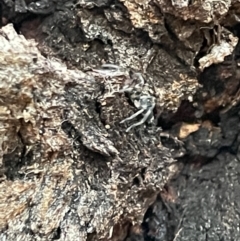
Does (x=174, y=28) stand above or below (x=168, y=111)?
above

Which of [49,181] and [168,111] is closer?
[49,181]

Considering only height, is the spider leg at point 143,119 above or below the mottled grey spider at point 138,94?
below

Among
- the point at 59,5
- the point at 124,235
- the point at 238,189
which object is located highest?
the point at 59,5

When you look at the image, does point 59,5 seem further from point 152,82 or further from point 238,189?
point 238,189

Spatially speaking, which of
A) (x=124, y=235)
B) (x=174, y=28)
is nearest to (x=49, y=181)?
(x=124, y=235)

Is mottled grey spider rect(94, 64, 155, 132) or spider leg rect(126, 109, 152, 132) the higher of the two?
mottled grey spider rect(94, 64, 155, 132)
